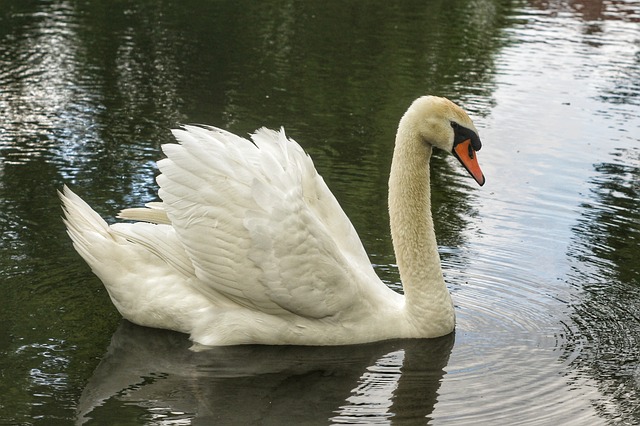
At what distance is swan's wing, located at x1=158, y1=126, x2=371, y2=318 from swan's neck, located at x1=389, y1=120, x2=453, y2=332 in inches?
21.8

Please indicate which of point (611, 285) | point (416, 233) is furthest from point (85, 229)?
point (611, 285)

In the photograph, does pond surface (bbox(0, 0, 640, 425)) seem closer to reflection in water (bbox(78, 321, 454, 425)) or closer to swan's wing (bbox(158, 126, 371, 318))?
reflection in water (bbox(78, 321, 454, 425))

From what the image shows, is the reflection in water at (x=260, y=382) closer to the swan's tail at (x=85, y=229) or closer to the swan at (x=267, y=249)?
the swan at (x=267, y=249)

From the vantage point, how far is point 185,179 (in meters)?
7.29

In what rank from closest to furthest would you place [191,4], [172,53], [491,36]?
[172,53]
[491,36]
[191,4]

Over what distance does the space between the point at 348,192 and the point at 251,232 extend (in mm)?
3873

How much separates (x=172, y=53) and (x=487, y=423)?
1275 cm

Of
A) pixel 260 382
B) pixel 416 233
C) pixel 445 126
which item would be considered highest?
pixel 445 126

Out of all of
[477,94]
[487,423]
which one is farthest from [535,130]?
[487,423]

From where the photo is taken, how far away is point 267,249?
714cm

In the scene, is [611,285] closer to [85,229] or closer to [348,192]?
[348,192]

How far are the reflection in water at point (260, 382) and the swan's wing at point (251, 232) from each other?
0.37 meters

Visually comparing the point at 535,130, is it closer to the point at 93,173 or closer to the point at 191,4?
the point at 93,173

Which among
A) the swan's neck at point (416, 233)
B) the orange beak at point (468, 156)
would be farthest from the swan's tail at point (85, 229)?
the orange beak at point (468, 156)
